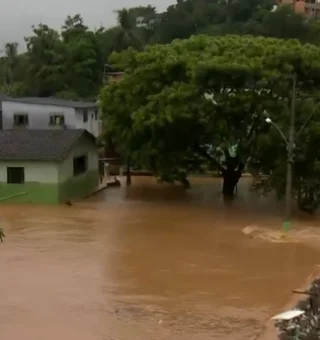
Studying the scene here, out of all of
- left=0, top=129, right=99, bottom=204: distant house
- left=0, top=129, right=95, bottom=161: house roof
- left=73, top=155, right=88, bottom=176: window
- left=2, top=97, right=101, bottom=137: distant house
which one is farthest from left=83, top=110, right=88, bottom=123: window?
left=0, top=129, right=99, bottom=204: distant house

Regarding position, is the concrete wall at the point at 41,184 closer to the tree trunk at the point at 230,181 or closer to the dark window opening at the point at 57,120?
the tree trunk at the point at 230,181

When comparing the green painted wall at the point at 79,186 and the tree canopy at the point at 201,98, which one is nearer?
the tree canopy at the point at 201,98

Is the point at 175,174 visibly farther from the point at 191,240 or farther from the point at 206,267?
the point at 206,267

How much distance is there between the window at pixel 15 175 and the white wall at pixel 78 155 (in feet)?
5.10

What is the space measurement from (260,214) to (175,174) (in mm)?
4025

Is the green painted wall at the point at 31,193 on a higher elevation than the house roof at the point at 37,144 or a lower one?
lower

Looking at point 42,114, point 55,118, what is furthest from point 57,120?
point 42,114

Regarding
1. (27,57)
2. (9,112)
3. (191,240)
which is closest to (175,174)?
(191,240)

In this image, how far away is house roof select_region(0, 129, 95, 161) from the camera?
29625mm

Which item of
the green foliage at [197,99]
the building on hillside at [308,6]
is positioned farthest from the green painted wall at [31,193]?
the building on hillside at [308,6]

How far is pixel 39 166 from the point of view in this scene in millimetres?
29656

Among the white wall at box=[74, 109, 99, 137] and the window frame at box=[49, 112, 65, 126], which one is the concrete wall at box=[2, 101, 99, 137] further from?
the window frame at box=[49, 112, 65, 126]

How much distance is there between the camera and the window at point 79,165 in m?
31.3

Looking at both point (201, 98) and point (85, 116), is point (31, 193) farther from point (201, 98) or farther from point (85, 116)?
point (85, 116)
